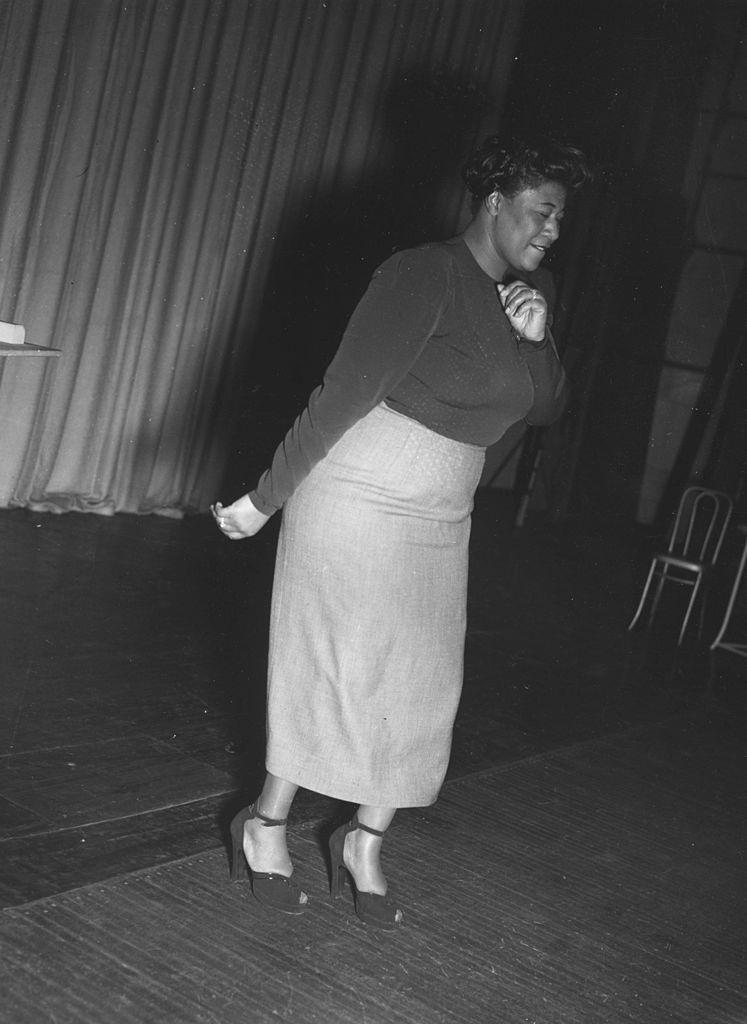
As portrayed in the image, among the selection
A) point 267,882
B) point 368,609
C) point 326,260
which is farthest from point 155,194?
point 267,882

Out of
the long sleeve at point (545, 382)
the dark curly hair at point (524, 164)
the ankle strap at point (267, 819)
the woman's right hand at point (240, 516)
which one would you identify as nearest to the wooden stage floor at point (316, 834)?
the ankle strap at point (267, 819)

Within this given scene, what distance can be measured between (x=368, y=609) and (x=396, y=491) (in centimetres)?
22

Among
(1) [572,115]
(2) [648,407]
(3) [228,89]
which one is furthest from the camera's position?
(2) [648,407]

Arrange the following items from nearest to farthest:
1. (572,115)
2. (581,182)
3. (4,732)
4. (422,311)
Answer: (422,311), (581,182), (4,732), (572,115)

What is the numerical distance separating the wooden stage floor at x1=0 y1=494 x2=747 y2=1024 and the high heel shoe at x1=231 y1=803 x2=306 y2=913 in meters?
0.04

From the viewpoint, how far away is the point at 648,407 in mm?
9586

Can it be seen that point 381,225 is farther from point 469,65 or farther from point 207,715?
point 207,715

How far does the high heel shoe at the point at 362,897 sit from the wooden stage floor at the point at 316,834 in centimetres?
4

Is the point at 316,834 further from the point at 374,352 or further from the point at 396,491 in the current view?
the point at 374,352

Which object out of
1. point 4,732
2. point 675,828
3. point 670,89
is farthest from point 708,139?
point 4,732

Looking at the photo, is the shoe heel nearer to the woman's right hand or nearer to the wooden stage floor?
the wooden stage floor

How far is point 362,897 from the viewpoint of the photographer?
2350mm

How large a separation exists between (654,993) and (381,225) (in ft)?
16.9

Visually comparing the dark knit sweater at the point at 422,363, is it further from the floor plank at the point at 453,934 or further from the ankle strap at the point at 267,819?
the floor plank at the point at 453,934
